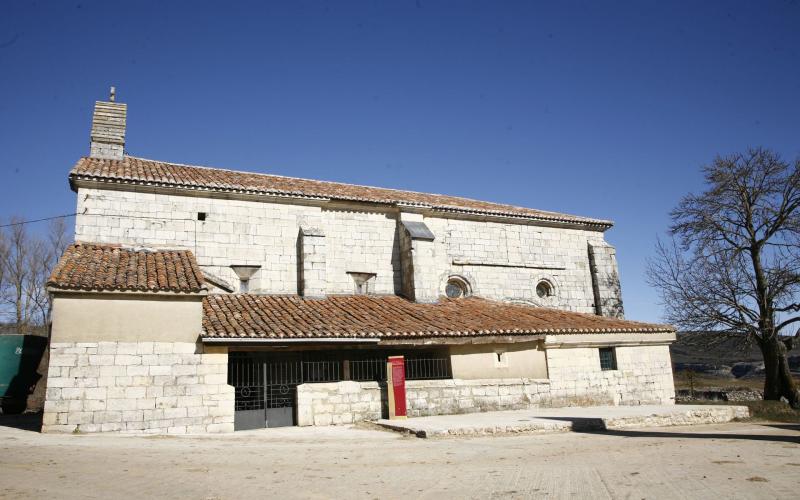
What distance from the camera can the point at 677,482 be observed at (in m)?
6.29

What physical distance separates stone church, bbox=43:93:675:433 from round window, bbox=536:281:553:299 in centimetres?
15

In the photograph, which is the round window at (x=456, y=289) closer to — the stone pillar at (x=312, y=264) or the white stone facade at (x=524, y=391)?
the white stone facade at (x=524, y=391)

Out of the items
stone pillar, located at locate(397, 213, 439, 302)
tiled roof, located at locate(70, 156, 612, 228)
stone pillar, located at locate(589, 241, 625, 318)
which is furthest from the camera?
stone pillar, located at locate(589, 241, 625, 318)

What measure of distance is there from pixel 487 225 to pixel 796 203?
40.0ft

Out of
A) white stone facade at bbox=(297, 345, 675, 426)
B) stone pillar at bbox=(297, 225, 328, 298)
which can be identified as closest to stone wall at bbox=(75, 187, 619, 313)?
stone pillar at bbox=(297, 225, 328, 298)

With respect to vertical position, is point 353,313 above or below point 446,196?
below

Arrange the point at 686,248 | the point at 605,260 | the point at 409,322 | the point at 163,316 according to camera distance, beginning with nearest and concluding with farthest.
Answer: the point at 163,316, the point at 409,322, the point at 605,260, the point at 686,248

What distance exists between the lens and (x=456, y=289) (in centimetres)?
1847

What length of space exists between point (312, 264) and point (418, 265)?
3.38 m

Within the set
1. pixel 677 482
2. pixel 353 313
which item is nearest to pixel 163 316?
pixel 353 313

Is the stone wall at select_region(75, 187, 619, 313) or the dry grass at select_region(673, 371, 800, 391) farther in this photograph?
the dry grass at select_region(673, 371, 800, 391)

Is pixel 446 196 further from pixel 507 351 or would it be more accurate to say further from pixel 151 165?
pixel 151 165

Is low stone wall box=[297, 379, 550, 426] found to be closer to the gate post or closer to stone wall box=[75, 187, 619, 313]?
the gate post

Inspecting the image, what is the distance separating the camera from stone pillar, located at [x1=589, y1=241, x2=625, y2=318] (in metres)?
19.8
